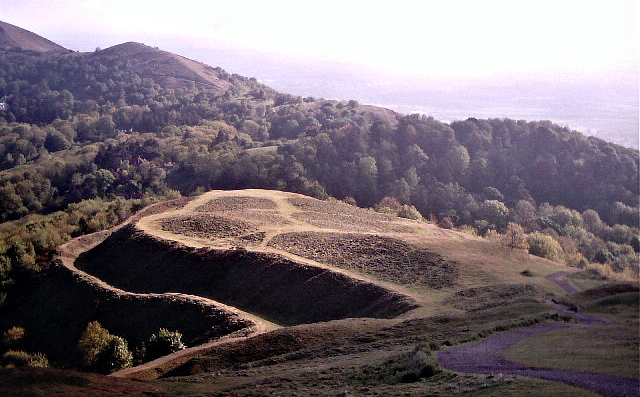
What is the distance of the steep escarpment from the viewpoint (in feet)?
81.2

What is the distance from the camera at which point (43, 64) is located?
6230 inches

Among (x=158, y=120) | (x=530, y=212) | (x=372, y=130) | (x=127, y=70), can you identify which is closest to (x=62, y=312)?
(x=530, y=212)

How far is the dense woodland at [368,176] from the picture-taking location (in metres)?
48.6

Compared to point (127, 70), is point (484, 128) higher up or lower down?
lower down

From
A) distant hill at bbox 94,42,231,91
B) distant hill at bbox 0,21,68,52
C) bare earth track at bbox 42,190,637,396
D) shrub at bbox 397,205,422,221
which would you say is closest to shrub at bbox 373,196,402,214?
shrub at bbox 397,205,422,221

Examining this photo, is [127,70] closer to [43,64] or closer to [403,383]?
[43,64]

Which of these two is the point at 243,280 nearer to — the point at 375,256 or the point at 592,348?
the point at 375,256

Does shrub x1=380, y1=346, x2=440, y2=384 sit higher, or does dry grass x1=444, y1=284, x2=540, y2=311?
shrub x1=380, y1=346, x2=440, y2=384

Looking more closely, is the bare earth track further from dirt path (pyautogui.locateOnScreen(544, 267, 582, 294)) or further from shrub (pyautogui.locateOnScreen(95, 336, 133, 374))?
shrub (pyautogui.locateOnScreen(95, 336, 133, 374))

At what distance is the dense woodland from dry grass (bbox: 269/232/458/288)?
14758 millimetres

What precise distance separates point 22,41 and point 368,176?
7104 inches

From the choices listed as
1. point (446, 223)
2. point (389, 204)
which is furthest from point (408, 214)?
point (389, 204)

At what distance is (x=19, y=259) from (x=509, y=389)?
34.9m

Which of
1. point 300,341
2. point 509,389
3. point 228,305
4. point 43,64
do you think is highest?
point 43,64
